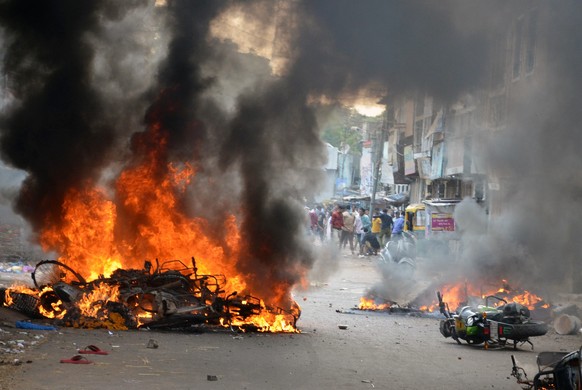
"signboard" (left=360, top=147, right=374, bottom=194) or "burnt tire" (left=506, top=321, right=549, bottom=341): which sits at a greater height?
"signboard" (left=360, top=147, right=374, bottom=194)

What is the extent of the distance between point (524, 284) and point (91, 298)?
8.88 metres

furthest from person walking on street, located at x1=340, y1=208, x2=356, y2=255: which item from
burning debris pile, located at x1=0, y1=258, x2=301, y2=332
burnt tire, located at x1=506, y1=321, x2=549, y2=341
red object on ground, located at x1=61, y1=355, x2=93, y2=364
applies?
red object on ground, located at x1=61, y1=355, x2=93, y2=364

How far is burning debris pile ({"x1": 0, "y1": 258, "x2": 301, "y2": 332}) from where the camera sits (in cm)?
1209

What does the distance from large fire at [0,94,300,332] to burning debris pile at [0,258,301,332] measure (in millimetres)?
1097

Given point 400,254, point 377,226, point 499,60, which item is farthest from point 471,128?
point 377,226

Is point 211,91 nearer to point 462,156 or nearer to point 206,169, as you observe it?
point 206,169

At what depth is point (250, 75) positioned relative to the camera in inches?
604

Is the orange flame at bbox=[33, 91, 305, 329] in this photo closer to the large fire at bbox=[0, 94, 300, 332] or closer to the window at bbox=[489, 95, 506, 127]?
the large fire at bbox=[0, 94, 300, 332]

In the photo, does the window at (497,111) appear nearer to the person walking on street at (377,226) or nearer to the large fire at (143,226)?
the large fire at (143,226)

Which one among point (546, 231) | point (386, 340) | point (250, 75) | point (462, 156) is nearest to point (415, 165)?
point (462, 156)

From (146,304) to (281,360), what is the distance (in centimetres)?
323

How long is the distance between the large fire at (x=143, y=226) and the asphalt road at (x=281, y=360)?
1985 mm

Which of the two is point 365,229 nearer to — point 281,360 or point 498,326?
point 498,326

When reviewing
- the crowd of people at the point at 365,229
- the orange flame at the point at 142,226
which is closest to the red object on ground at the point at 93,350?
the orange flame at the point at 142,226
